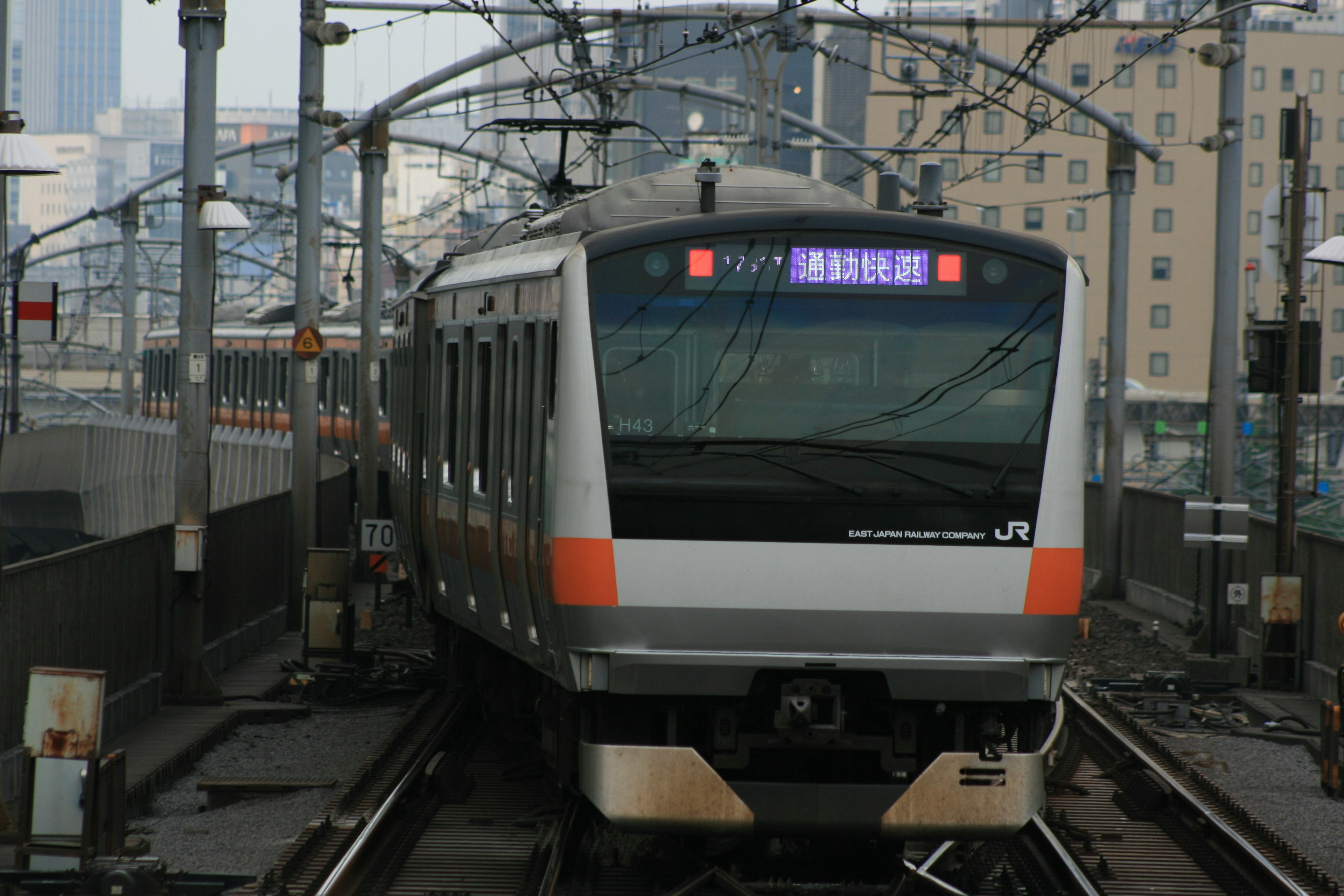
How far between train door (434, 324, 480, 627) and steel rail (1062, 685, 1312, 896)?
3.96m

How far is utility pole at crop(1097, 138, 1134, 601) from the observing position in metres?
20.9

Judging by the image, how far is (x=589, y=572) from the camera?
732 centimetres

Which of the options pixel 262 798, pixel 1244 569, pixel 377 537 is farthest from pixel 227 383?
pixel 262 798

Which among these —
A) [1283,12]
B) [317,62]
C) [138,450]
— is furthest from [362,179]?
[1283,12]

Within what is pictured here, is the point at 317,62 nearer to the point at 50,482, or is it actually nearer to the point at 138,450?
the point at 138,450

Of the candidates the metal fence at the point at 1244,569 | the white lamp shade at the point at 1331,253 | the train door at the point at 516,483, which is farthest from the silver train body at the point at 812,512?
the white lamp shade at the point at 1331,253

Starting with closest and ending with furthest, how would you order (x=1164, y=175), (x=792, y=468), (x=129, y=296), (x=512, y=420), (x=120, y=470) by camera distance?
(x=792, y=468)
(x=512, y=420)
(x=120, y=470)
(x=129, y=296)
(x=1164, y=175)

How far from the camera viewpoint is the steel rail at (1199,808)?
26.3ft

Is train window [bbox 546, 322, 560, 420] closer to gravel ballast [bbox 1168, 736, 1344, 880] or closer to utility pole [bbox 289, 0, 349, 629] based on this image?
gravel ballast [bbox 1168, 736, 1344, 880]

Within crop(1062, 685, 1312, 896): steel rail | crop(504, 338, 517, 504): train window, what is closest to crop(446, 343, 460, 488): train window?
crop(504, 338, 517, 504): train window

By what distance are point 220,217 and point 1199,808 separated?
8.07 meters

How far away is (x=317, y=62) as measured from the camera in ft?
59.7

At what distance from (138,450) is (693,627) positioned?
27.7m

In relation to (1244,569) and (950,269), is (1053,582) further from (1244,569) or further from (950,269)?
(1244,569)
